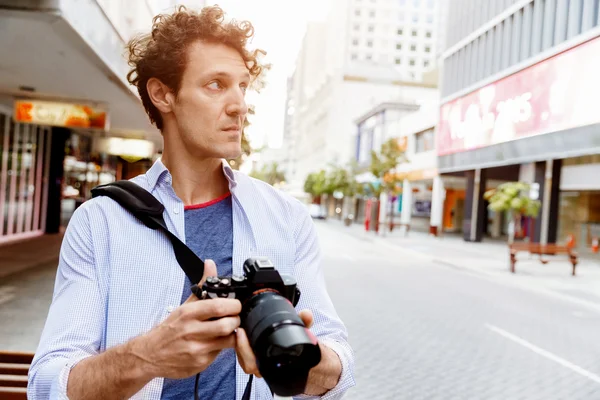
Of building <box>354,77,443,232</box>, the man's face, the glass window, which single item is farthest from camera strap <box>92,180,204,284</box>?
the glass window

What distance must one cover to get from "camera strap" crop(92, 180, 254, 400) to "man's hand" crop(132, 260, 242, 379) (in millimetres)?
271

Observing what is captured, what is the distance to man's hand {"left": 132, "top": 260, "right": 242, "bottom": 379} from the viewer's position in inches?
44.0

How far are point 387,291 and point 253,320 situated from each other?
11088 mm

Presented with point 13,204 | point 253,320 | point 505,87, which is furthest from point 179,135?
point 505,87

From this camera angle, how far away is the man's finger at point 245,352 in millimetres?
1104

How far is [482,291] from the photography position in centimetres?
1298

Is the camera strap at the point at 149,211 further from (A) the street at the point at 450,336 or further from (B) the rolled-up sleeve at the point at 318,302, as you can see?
(A) the street at the point at 450,336

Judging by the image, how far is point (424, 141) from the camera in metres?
44.3

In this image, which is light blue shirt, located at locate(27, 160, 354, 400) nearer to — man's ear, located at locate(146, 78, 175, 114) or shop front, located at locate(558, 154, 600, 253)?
man's ear, located at locate(146, 78, 175, 114)

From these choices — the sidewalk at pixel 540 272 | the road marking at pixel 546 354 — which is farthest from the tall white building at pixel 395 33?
the road marking at pixel 546 354

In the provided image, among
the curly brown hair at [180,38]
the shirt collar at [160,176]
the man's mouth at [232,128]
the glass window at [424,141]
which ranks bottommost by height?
the shirt collar at [160,176]

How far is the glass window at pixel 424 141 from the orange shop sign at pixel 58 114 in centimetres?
3293

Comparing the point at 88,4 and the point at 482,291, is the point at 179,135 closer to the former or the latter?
the point at 88,4

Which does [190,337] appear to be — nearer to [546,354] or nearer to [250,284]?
[250,284]
